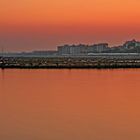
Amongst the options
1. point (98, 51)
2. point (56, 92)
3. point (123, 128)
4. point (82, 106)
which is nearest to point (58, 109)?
point (82, 106)

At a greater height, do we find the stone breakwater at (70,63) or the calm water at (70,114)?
the calm water at (70,114)

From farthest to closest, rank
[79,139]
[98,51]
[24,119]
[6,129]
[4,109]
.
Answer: [98,51] < [4,109] < [24,119] < [6,129] < [79,139]

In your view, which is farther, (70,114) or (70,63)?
(70,63)

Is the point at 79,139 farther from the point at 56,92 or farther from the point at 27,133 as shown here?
the point at 56,92

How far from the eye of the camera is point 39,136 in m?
13.2

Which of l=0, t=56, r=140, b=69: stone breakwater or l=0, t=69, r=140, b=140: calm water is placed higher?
l=0, t=69, r=140, b=140: calm water

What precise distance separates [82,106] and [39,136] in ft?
17.8

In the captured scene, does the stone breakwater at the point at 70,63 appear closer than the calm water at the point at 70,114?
No

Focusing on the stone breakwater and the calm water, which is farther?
the stone breakwater

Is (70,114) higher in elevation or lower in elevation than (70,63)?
higher

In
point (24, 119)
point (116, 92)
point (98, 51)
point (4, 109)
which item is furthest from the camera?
point (98, 51)

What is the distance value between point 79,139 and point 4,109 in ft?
16.9

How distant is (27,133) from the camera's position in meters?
13.5

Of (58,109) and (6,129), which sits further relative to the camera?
(58,109)
